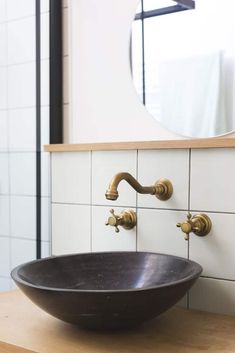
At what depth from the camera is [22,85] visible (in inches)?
71.4

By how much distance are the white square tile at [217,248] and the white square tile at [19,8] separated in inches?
39.7

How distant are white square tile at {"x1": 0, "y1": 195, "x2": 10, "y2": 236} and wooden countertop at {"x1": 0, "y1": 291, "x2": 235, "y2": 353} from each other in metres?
0.59

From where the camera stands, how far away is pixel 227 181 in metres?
1.28

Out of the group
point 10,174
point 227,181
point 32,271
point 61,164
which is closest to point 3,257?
point 10,174

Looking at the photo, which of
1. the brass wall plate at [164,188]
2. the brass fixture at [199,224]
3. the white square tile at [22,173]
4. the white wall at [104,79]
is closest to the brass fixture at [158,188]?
the brass wall plate at [164,188]

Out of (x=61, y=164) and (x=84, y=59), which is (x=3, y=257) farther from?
(x=84, y=59)

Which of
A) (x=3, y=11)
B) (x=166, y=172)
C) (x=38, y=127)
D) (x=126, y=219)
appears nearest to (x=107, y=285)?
(x=126, y=219)

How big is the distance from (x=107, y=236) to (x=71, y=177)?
232mm

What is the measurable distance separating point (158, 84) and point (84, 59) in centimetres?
31

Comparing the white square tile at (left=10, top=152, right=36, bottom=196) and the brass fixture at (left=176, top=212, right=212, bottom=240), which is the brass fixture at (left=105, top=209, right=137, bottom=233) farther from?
the white square tile at (left=10, top=152, right=36, bottom=196)

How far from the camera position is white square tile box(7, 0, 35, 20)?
1786 mm

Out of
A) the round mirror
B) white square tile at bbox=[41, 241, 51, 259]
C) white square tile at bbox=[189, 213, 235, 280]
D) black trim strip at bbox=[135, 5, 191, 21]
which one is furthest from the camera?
white square tile at bbox=[41, 241, 51, 259]

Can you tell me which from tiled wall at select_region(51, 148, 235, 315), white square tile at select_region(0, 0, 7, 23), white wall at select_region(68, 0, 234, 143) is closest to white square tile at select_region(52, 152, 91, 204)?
tiled wall at select_region(51, 148, 235, 315)

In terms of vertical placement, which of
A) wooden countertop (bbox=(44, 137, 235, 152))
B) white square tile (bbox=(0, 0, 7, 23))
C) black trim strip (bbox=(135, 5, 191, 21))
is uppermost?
white square tile (bbox=(0, 0, 7, 23))
